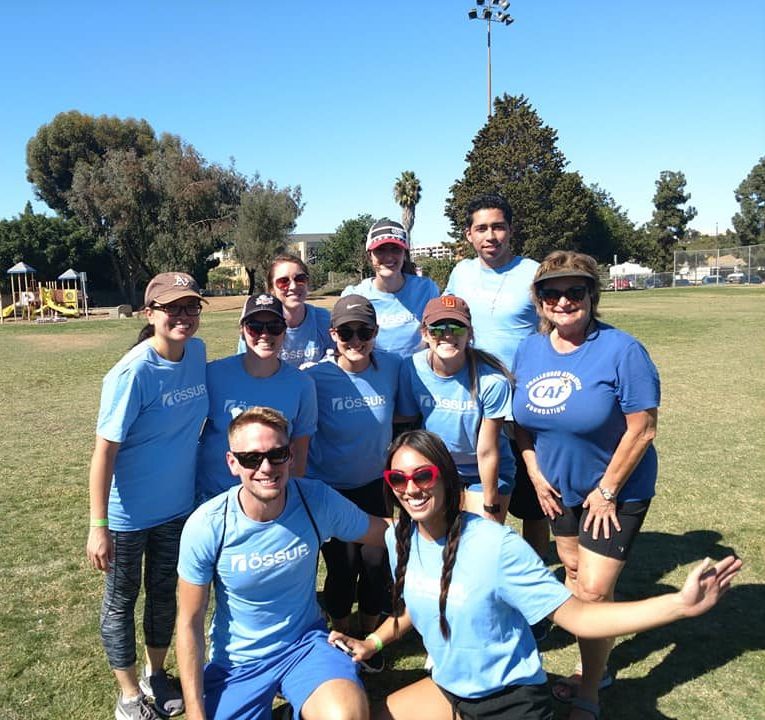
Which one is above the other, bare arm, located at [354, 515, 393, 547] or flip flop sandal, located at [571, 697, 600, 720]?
bare arm, located at [354, 515, 393, 547]

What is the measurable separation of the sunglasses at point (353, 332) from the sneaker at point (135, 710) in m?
2.20

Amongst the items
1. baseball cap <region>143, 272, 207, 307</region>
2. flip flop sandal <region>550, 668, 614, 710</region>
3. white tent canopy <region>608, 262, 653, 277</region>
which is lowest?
flip flop sandal <region>550, 668, 614, 710</region>


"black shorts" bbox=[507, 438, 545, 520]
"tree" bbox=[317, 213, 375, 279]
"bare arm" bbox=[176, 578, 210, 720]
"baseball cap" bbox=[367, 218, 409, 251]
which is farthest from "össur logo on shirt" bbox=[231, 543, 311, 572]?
"tree" bbox=[317, 213, 375, 279]

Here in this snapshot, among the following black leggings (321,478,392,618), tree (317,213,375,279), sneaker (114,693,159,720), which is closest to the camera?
sneaker (114,693,159,720)

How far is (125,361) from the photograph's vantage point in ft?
10.6

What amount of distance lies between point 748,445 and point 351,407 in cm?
705

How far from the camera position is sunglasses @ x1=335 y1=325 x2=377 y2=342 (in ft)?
12.2

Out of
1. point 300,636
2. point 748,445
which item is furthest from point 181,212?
point 300,636

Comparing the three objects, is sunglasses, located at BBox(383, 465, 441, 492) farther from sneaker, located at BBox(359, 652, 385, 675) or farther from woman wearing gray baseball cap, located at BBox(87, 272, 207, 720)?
sneaker, located at BBox(359, 652, 385, 675)

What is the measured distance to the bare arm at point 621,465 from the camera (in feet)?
10.3

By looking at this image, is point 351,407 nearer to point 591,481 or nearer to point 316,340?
point 316,340

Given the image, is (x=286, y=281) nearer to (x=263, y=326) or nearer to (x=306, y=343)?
(x=306, y=343)

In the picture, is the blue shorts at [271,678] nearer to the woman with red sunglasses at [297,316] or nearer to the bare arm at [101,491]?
the bare arm at [101,491]

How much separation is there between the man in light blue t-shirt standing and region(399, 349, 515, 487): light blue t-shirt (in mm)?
620
